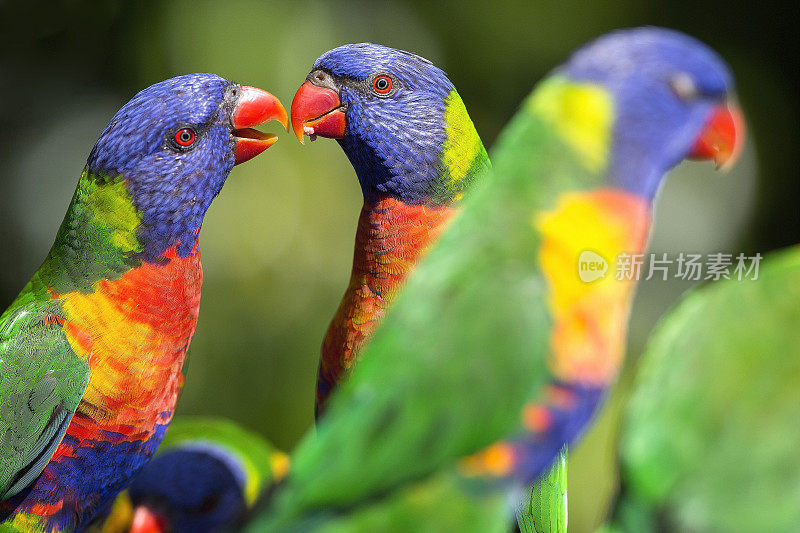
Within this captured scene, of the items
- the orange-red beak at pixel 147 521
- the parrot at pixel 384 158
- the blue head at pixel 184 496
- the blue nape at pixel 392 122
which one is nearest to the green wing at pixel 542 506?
the parrot at pixel 384 158

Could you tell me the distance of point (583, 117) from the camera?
78cm

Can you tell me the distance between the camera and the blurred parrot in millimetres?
675

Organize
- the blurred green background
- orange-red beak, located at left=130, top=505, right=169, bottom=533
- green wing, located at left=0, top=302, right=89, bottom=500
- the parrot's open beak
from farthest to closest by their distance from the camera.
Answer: the blurred green background < orange-red beak, located at left=130, top=505, right=169, bottom=533 < green wing, located at left=0, top=302, right=89, bottom=500 < the parrot's open beak

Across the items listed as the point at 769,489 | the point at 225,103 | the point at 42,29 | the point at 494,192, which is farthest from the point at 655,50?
the point at 42,29

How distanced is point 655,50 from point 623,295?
0.88ft

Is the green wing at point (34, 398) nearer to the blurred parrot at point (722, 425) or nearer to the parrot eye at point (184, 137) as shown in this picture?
the parrot eye at point (184, 137)

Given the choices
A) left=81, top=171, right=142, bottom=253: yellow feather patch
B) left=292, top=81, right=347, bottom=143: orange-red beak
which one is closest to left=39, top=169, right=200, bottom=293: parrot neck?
left=81, top=171, right=142, bottom=253: yellow feather patch

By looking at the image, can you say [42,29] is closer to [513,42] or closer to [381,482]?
[513,42]

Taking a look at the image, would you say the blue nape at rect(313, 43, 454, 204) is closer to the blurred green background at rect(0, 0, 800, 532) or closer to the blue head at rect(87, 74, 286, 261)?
the blue head at rect(87, 74, 286, 261)

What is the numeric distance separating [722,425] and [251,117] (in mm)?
1027

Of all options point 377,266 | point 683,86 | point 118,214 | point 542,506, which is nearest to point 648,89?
point 683,86

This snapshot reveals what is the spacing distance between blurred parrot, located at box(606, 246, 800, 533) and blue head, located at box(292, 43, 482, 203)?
718 mm

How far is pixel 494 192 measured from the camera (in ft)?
A: 2.61

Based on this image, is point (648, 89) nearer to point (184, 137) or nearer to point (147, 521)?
point (184, 137)
